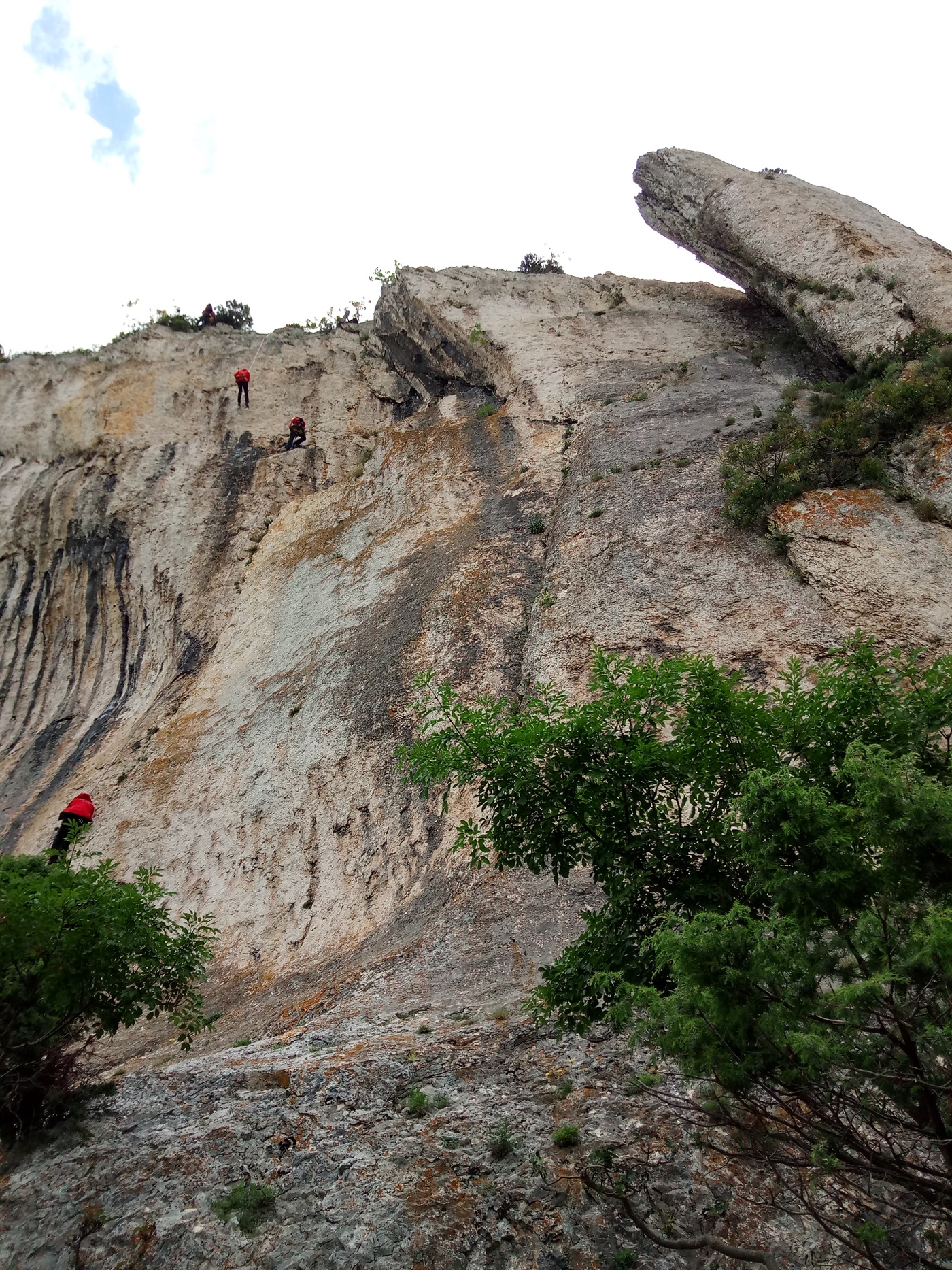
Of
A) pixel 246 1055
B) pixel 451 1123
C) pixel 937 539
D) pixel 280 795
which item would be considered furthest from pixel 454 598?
pixel 451 1123

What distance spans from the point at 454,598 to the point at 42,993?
1139 centimetres

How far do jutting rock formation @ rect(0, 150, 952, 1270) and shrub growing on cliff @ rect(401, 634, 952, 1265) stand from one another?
1301mm

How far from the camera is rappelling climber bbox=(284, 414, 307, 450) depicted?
27234 mm

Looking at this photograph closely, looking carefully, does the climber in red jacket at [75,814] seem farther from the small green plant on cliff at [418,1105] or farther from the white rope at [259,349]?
the white rope at [259,349]

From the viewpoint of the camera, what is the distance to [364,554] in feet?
69.6

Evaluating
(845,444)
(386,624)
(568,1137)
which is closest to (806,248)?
(845,444)

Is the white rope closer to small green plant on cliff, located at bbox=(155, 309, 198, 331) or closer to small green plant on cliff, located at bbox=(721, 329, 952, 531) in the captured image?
small green plant on cliff, located at bbox=(155, 309, 198, 331)

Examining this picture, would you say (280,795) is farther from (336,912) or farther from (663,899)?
(663,899)

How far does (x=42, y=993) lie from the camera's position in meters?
7.33

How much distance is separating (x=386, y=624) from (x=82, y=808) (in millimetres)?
6364

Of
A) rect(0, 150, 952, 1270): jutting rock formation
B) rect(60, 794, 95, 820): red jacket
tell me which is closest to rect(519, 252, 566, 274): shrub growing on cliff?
rect(0, 150, 952, 1270): jutting rock formation

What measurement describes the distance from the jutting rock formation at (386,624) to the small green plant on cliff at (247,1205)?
0.23ft

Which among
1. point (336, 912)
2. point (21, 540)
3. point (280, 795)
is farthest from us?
point (21, 540)

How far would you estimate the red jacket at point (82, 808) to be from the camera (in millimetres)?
16859
